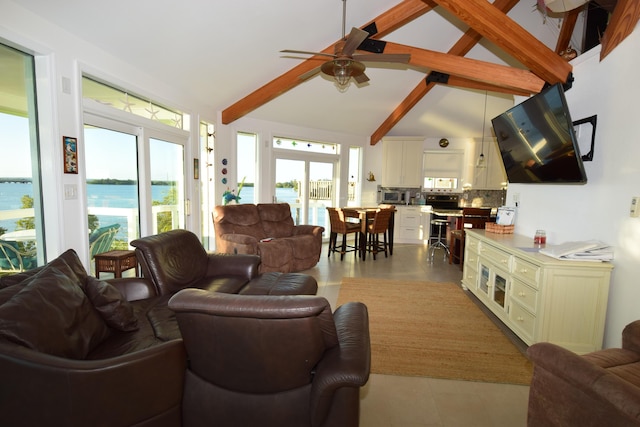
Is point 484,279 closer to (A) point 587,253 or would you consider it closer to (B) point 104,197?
(A) point 587,253

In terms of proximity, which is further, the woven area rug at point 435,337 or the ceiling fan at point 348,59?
the ceiling fan at point 348,59

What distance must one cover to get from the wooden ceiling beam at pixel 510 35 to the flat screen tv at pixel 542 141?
14.8 inches

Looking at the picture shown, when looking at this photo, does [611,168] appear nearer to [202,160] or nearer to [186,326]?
[186,326]

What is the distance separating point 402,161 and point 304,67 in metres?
3.64

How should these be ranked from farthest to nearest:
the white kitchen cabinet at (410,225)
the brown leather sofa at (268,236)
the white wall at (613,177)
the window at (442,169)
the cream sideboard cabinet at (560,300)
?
the window at (442,169), the white kitchen cabinet at (410,225), the brown leather sofa at (268,236), the cream sideboard cabinet at (560,300), the white wall at (613,177)

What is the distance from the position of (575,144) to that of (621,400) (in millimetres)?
2138

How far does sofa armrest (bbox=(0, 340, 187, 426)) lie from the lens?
121 cm

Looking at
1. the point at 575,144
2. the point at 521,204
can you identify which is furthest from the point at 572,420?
the point at 521,204

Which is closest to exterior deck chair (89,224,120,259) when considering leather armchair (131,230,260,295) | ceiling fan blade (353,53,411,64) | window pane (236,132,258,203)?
leather armchair (131,230,260,295)

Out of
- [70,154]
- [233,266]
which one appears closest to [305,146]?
[233,266]

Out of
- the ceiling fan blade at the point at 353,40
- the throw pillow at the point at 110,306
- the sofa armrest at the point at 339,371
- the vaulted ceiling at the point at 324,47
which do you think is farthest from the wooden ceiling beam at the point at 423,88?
the throw pillow at the point at 110,306

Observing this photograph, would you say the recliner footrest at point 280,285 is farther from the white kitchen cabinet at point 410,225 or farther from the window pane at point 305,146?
the white kitchen cabinet at point 410,225

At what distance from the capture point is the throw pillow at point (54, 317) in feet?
4.26

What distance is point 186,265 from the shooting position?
2807 millimetres
